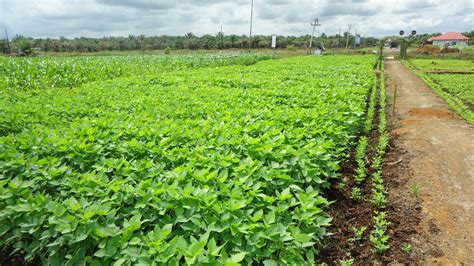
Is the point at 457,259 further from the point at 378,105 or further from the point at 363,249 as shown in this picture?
the point at 378,105

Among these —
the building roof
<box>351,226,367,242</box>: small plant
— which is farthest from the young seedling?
the building roof

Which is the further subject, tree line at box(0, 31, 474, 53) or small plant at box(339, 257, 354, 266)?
tree line at box(0, 31, 474, 53)

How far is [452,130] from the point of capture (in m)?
7.78

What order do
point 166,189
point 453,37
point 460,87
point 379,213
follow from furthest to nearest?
point 453,37, point 460,87, point 379,213, point 166,189

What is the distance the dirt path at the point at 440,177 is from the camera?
11.1 ft

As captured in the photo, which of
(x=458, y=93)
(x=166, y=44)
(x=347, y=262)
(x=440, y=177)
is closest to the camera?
(x=347, y=262)

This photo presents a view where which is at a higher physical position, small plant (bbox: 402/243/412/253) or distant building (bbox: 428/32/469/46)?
distant building (bbox: 428/32/469/46)

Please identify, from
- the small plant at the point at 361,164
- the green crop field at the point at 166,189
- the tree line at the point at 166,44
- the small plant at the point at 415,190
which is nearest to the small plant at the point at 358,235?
the green crop field at the point at 166,189

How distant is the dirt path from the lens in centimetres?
340

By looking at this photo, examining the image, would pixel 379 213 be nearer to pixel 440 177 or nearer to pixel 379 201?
pixel 379 201

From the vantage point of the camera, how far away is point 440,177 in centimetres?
507

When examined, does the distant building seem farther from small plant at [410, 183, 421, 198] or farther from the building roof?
small plant at [410, 183, 421, 198]

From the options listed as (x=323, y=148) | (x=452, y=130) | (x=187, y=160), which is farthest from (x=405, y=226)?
(x=452, y=130)

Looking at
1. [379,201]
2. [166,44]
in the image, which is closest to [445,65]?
[379,201]
